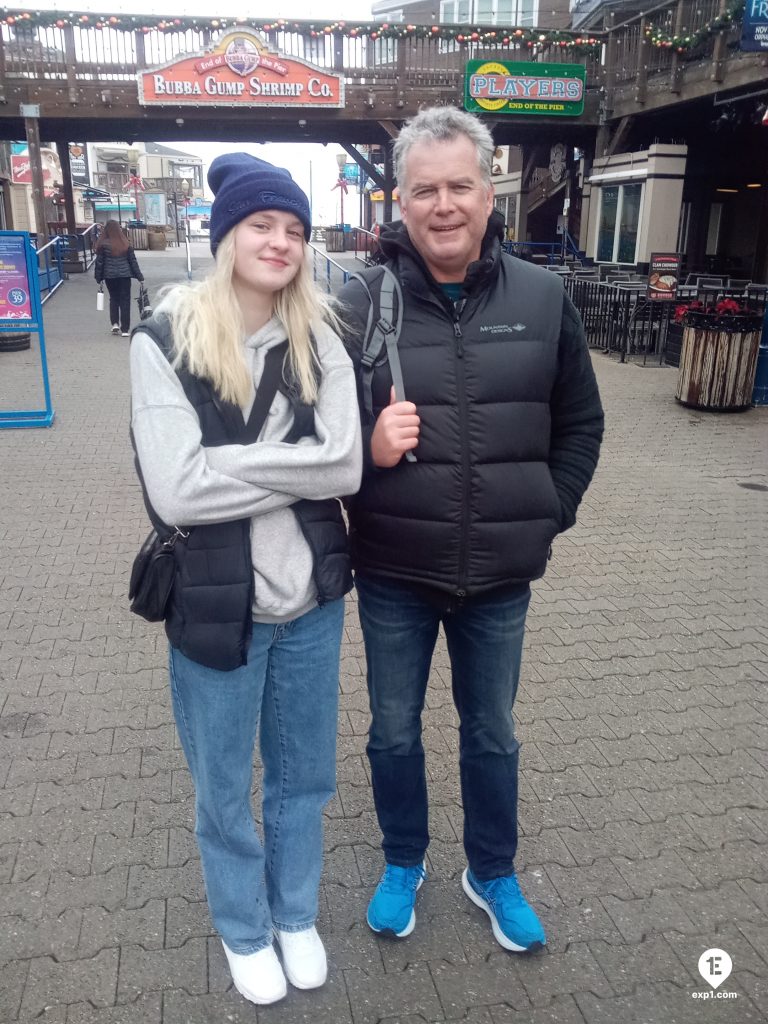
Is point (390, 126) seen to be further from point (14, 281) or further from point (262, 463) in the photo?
point (262, 463)

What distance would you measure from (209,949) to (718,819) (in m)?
1.72

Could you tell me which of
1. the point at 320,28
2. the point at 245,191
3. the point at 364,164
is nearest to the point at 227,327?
the point at 245,191

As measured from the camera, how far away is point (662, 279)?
1273 centimetres

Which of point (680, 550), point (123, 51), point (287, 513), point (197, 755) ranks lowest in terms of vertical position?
point (680, 550)

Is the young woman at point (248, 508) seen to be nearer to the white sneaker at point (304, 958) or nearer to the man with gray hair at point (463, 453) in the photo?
the white sneaker at point (304, 958)

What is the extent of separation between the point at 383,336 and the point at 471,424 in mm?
306

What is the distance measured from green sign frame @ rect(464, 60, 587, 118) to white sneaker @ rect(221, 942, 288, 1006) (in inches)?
672

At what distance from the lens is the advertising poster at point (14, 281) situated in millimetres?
7973

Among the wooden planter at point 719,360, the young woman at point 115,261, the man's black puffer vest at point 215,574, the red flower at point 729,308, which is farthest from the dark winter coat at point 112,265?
the man's black puffer vest at point 215,574

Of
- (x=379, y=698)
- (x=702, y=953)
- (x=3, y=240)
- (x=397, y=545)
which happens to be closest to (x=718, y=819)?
(x=702, y=953)

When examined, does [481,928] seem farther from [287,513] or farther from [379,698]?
[287,513]

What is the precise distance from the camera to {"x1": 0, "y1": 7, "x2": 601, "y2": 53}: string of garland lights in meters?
17.4

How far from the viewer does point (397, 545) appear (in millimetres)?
2314

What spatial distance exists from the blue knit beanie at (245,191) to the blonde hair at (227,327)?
0.04m
